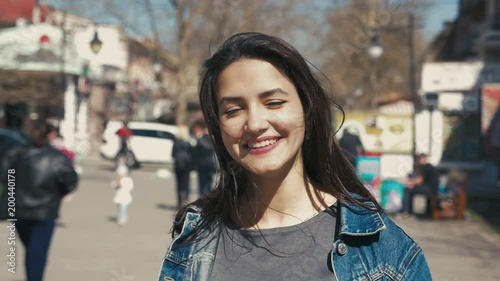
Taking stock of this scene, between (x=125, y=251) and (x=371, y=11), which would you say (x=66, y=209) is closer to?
(x=125, y=251)

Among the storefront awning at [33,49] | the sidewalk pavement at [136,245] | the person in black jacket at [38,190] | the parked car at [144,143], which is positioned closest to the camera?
the person in black jacket at [38,190]

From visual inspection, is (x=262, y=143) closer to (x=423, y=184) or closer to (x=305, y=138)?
(x=305, y=138)

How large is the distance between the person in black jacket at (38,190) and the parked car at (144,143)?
1068 inches

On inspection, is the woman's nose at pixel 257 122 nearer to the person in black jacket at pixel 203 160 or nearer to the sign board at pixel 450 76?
the person in black jacket at pixel 203 160

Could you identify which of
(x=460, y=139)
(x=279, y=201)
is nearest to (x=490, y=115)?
(x=460, y=139)

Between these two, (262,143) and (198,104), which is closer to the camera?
(262,143)

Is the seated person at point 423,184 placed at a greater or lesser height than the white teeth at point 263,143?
lesser

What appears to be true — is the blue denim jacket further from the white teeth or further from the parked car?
the parked car

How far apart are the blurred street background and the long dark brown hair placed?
0.23 meters

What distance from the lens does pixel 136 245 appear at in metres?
11.8

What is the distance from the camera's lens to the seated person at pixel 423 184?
16.5 meters

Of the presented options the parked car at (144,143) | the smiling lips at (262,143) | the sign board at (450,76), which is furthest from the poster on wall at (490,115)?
the smiling lips at (262,143)

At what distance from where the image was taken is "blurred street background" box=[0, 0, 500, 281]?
11.9 meters

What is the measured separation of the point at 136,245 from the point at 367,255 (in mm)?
9733
